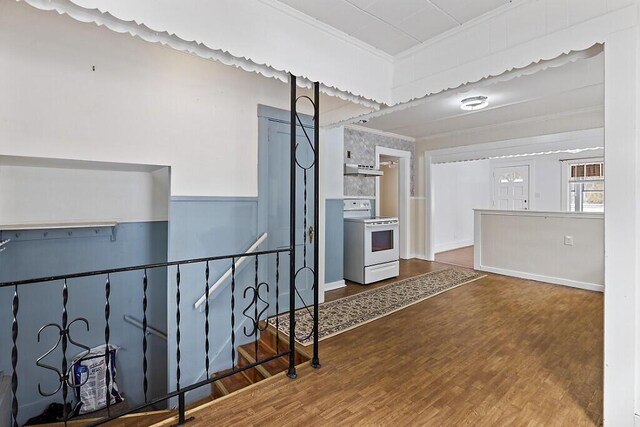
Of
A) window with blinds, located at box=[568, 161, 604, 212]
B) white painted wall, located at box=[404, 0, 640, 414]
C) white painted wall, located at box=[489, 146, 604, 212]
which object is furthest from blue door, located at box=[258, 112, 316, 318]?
window with blinds, located at box=[568, 161, 604, 212]

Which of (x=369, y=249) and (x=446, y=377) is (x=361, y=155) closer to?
Answer: (x=369, y=249)

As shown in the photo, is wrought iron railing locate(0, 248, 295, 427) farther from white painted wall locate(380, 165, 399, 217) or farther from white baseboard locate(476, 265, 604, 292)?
white painted wall locate(380, 165, 399, 217)

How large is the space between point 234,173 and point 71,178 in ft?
4.42

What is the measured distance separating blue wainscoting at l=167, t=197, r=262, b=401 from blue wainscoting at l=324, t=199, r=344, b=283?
1322 mm

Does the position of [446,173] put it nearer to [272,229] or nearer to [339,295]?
[339,295]

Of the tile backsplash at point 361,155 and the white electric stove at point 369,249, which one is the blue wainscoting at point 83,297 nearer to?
the white electric stove at point 369,249

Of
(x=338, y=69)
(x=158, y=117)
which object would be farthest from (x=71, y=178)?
(x=338, y=69)

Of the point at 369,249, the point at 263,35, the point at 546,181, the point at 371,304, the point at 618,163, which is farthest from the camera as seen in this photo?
the point at 546,181

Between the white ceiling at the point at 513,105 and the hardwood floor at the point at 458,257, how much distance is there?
234cm

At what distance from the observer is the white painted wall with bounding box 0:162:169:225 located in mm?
2457

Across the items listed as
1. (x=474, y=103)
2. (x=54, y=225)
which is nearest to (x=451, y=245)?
(x=474, y=103)

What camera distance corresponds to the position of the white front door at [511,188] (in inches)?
290

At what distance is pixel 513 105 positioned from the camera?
4152mm

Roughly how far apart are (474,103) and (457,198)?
13.5 ft
